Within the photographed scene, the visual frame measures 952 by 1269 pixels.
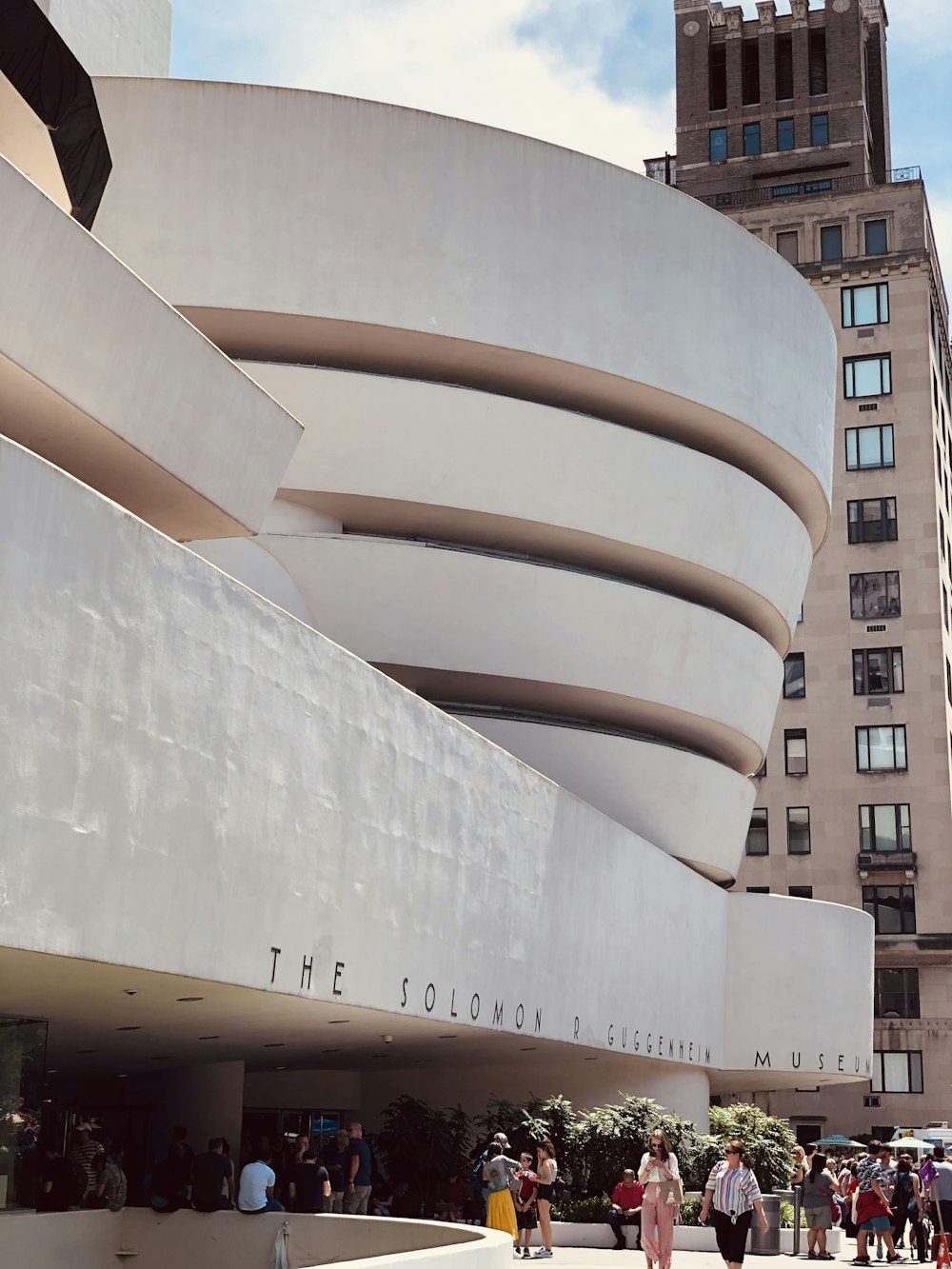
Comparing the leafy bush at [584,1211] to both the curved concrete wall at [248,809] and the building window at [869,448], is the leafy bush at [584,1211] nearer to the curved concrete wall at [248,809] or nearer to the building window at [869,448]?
the curved concrete wall at [248,809]

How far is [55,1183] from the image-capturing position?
586 inches

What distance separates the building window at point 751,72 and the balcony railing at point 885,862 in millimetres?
34579

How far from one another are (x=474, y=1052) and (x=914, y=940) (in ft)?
103

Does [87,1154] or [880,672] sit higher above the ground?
[880,672]

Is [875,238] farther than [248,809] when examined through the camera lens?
Yes

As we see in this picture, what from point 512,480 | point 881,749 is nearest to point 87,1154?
point 512,480

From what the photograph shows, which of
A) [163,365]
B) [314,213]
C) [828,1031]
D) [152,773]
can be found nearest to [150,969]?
[152,773]

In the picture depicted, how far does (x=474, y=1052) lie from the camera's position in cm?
2348

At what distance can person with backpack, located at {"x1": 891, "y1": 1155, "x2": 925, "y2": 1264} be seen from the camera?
67.6 ft

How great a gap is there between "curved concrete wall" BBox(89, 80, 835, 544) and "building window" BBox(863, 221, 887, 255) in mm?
33966

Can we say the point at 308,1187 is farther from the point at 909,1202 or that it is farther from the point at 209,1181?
the point at 909,1202

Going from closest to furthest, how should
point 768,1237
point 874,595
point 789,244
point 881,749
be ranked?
point 768,1237, point 881,749, point 874,595, point 789,244

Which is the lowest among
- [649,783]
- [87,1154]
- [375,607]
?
[87,1154]

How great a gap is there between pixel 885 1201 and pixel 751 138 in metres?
56.5
